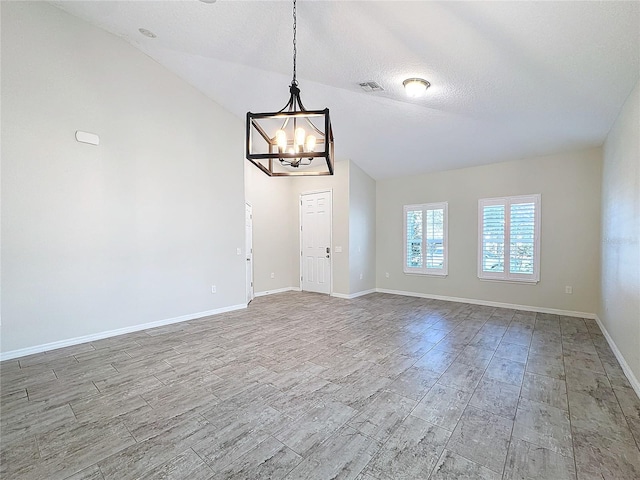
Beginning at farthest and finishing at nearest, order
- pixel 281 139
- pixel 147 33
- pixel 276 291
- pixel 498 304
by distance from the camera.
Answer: pixel 276 291 → pixel 498 304 → pixel 147 33 → pixel 281 139

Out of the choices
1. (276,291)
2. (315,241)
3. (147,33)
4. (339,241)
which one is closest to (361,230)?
(339,241)

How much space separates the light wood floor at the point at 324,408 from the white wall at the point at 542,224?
124cm

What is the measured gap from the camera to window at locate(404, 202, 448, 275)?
250 inches

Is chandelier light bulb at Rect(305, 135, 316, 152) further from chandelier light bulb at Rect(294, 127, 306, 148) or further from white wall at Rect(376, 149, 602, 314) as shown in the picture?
white wall at Rect(376, 149, 602, 314)

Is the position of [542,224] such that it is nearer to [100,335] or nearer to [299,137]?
[299,137]

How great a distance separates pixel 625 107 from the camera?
318cm

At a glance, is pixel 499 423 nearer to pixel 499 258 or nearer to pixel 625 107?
pixel 625 107

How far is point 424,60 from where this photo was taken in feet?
10.0

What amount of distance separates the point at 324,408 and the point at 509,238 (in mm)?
5001

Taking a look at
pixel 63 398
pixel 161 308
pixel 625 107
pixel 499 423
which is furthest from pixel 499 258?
pixel 63 398

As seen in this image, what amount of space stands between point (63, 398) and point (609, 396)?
4712 mm

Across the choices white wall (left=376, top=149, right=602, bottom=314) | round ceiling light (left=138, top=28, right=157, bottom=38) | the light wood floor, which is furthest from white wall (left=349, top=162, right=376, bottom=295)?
round ceiling light (left=138, top=28, right=157, bottom=38)

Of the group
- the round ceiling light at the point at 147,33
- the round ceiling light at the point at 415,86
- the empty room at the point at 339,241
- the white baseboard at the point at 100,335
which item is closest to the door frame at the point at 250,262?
the empty room at the point at 339,241

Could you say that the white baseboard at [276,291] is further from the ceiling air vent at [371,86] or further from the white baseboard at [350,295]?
the ceiling air vent at [371,86]
